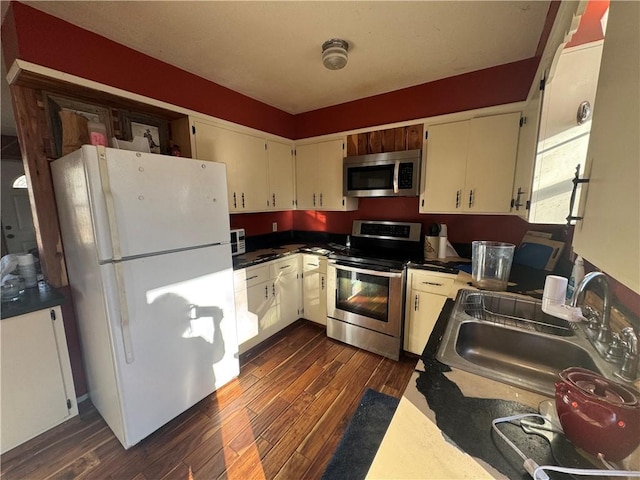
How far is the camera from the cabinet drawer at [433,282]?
2072mm

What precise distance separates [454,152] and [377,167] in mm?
673

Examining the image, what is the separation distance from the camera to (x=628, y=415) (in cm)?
53

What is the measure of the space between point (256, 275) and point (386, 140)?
1.82m

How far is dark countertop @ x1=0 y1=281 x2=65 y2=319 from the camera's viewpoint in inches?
57.0

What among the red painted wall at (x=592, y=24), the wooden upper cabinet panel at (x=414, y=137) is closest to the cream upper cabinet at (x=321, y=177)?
the wooden upper cabinet panel at (x=414, y=137)

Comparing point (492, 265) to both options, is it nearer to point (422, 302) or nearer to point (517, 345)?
point (517, 345)

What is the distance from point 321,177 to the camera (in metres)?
2.91

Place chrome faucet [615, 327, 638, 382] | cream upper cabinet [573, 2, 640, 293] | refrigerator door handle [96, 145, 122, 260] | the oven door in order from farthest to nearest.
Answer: the oven door → refrigerator door handle [96, 145, 122, 260] → chrome faucet [615, 327, 638, 382] → cream upper cabinet [573, 2, 640, 293]

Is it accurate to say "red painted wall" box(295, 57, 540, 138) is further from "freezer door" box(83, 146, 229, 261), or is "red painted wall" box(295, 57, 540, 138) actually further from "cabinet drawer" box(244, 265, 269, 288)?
"cabinet drawer" box(244, 265, 269, 288)

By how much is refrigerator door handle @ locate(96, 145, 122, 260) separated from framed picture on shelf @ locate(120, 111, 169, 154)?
0.60m

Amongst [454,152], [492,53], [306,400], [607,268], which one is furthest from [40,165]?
[492,53]

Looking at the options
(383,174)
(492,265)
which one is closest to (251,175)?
(383,174)

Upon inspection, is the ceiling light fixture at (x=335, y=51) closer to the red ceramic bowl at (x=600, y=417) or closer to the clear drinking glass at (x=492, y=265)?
the clear drinking glass at (x=492, y=265)

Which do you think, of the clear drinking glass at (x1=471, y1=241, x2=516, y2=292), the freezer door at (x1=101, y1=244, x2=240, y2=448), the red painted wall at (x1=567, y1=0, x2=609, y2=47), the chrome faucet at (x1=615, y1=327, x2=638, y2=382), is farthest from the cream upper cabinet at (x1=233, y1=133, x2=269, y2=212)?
the chrome faucet at (x1=615, y1=327, x2=638, y2=382)
